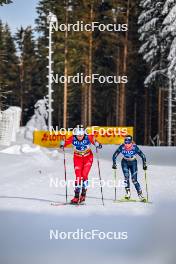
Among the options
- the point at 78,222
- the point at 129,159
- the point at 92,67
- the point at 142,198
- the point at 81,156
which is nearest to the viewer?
the point at 78,222

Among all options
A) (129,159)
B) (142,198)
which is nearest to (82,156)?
(129,159)

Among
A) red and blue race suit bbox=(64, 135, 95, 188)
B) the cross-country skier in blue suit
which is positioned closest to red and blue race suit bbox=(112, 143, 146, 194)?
the cross-country skier in blue suit

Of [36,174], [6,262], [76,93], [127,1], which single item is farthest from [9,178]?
[76,93]

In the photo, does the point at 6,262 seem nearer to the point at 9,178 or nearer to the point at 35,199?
the point at 35,199

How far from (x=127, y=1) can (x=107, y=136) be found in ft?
38.8

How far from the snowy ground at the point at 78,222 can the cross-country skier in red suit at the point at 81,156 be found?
348 mm

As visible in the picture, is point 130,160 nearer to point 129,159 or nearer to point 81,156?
point 129,159

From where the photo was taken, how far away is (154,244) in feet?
22.7

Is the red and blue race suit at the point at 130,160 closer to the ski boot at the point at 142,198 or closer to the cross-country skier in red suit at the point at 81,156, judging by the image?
the ski boot at the point at 142,198

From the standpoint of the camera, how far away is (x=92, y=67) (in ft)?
132

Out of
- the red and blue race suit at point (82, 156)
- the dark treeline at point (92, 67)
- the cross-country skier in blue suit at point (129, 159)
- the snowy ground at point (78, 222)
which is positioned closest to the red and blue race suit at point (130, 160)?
the cross-country skier in blue suit at point (129, 159)

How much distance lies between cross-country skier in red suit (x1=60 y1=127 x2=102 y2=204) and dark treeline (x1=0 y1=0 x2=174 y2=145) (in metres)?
14.1

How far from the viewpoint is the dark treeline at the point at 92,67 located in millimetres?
35125

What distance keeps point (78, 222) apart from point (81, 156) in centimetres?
234
